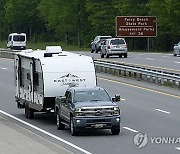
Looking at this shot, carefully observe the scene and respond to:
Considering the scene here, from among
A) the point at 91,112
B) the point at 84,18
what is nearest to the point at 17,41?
the point at 84,18

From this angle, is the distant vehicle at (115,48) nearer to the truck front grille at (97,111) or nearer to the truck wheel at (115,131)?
the truck wheel at (115,131)

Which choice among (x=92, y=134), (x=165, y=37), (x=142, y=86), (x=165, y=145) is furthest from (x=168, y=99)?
(x=165, y=37)

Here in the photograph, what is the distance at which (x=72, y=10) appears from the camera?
4924 inches

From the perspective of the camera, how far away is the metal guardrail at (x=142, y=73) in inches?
1539

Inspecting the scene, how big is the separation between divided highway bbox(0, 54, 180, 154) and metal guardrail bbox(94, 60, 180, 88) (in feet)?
2.27

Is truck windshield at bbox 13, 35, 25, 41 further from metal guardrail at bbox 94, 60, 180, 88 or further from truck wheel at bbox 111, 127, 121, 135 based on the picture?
truck wheel at bbox 111, 127, 121, 135

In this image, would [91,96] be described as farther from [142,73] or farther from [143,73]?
[142,73]

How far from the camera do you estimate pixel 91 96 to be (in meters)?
23.2

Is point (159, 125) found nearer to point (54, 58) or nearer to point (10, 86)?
point (54, 58)

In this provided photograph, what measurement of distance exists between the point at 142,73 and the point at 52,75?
16.6 meters

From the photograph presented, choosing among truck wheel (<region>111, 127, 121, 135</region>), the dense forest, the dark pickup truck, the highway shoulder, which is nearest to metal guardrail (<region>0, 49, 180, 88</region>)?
the dark pickup truck

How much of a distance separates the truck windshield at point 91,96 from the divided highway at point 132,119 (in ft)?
3.47

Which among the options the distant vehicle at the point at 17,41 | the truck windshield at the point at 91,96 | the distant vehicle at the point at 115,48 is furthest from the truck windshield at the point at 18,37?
the truck windshield at the point at 91,96

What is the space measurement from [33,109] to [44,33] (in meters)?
139
